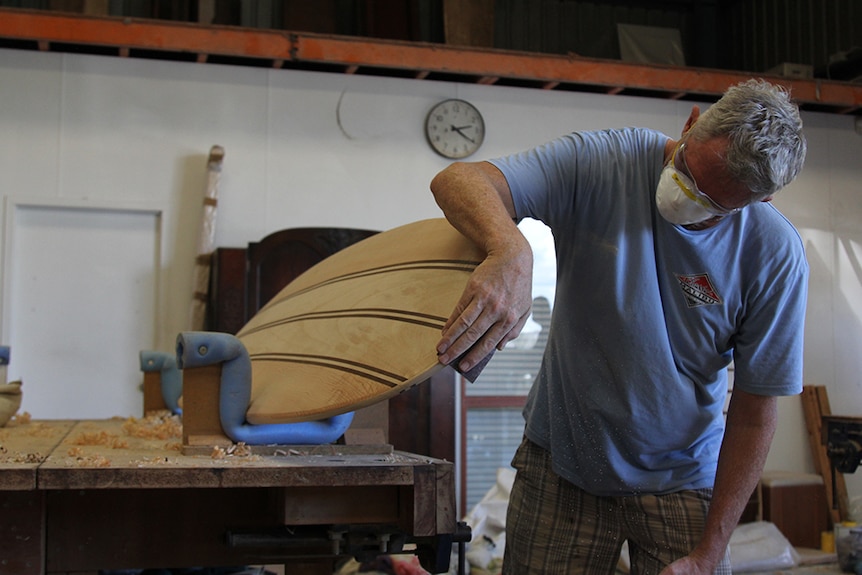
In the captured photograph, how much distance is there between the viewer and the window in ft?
19.0

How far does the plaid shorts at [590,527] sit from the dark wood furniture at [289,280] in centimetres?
289

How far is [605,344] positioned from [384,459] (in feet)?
1.60

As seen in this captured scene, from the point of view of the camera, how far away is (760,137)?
4.71ft

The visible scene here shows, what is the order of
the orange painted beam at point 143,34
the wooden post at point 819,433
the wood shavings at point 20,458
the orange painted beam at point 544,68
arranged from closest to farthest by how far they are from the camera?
the wood shavings at point 20,458, the orange painted beam at point 143,34, the orange painted beam at point 544,68, the wooden post at point 819,433

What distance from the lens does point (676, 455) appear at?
1.74 meters

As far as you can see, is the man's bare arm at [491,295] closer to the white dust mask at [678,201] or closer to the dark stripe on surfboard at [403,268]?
the dark stripe on surfboard at [403,268]

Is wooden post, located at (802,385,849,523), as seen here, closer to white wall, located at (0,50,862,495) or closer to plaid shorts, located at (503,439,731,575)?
white wall, located at (0,50,862,495)

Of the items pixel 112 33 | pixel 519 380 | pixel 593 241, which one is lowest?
pixel 519 380

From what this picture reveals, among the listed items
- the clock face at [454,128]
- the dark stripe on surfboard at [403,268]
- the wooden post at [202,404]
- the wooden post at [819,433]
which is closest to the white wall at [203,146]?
the clock face at [454,128]

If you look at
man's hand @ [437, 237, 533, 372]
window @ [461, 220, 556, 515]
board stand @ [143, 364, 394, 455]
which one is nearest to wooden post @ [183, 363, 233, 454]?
board stand @ [143, 364, 394, 455]

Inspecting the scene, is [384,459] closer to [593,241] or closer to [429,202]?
[593,241]

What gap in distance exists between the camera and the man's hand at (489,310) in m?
1.36

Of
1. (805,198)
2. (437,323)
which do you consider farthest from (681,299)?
(805,198)

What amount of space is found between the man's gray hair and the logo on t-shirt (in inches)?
8.3
